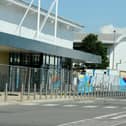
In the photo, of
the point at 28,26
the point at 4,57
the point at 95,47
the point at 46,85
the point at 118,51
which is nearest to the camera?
the point at 46,85

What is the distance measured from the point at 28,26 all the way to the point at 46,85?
10297 millimetres

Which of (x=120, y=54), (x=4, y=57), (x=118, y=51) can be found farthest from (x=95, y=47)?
(x=4, y=57)

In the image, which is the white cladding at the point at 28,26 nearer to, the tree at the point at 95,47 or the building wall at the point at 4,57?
the building wall at the point at 4,57

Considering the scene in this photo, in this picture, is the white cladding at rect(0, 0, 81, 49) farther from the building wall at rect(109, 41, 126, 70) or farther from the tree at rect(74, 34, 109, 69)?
the building wall at rect(109, 41, 126, 70)

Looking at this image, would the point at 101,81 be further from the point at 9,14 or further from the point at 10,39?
the point at 10,39

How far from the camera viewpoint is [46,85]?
4031cm

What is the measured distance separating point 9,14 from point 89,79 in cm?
1018

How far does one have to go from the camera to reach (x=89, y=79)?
49.3 m

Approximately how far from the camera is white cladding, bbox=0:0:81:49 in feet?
145

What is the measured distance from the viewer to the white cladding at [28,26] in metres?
44.2

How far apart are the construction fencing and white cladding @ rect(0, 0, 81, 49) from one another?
5315mm

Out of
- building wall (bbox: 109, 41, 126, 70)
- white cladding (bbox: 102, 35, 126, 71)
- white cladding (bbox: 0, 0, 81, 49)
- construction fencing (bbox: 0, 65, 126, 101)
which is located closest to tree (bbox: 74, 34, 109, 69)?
white cladding (bbox: 102, 35, 126, 71)

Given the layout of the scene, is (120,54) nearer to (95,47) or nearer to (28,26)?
(95,47)

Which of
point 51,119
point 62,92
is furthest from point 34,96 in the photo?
point 51,119
